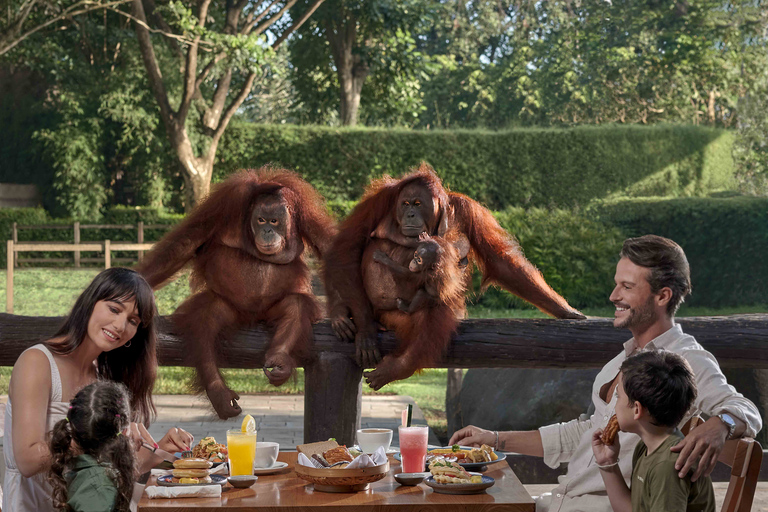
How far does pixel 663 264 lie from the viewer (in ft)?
7.91

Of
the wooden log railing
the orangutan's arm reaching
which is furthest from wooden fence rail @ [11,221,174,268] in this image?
the orangutan's arm reaching

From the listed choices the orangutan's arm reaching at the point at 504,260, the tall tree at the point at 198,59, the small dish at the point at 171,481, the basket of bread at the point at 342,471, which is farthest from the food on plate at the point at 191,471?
the tall tree at the point at 198,59

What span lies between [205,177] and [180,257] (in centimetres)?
1099

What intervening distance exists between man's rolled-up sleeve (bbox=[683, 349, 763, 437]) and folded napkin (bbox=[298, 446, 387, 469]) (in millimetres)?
843

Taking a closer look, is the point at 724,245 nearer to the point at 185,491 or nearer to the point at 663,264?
the point at 663,264

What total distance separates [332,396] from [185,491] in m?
1.53

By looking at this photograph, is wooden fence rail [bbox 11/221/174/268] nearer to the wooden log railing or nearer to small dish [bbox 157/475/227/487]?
the wooden log railing

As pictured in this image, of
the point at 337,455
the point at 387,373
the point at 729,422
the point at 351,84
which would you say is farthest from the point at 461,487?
the point at 351,84

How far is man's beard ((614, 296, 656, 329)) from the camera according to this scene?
95.3 inches

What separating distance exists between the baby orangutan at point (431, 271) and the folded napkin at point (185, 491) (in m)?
1.46

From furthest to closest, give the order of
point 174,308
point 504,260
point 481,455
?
point 174,308, point 504,260, point 481,455

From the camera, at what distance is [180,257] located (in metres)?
3.59

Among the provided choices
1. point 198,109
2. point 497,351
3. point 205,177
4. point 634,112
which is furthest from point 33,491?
point 634,112

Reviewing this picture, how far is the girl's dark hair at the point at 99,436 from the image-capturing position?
192cm
